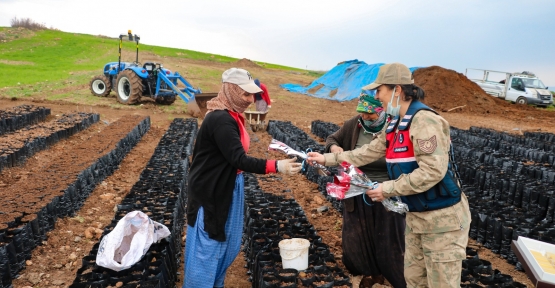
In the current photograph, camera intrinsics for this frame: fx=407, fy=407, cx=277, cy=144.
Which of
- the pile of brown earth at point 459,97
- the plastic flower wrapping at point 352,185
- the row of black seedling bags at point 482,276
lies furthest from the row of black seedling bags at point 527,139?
the plastic flower wrapping at point 352,185

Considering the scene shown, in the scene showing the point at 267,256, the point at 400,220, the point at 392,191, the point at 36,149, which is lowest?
the point at 36,149

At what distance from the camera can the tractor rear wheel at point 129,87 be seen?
13.3 meters

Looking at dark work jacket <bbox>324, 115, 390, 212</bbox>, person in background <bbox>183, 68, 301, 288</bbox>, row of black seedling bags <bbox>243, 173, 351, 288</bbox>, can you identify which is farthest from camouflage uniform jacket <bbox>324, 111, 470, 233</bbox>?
dark work jacket <bbox>324, 115, 390, 212</bbox>

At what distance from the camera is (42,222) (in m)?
4.45

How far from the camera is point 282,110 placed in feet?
56.0

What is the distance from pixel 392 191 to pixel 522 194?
176 inches

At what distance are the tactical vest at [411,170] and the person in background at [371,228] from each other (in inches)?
32.3

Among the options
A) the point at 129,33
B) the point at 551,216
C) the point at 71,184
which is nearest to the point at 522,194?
the point at 551,216

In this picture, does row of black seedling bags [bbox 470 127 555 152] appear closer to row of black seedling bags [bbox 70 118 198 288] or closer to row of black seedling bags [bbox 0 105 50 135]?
row of black seedling bags [bbox 70 118 198 288]

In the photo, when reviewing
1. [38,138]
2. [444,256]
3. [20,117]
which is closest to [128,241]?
[444,256]

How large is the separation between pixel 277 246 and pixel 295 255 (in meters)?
0.54

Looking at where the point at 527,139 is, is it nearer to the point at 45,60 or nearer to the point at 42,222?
the point at 42,222

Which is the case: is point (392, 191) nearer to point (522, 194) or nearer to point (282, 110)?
point (522, 194)

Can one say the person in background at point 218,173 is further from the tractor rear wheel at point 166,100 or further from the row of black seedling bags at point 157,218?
the tractor rear wheel at point 166,100
